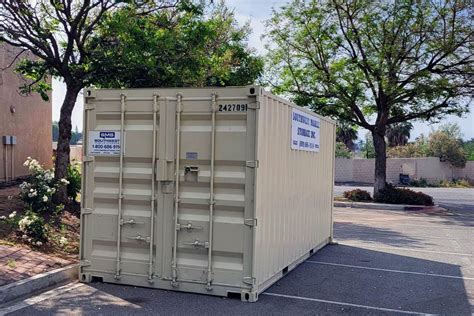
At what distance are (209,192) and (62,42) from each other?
6838 mm

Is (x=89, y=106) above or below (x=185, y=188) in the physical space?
above

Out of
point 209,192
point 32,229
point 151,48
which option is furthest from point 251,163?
point 151,48

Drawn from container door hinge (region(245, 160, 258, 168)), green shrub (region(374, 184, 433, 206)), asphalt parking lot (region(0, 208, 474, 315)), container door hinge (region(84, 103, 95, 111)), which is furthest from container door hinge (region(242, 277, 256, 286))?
green shrub (region(374, 184, 433, 206))

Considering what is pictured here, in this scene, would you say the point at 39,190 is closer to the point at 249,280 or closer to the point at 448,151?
the point at 249,280

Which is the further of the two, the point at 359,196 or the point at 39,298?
the point at 359,196

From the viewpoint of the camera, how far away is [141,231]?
7180 millimetres

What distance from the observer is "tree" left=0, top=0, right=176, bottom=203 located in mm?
10922

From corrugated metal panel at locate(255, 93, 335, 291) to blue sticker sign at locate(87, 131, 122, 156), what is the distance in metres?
2.04

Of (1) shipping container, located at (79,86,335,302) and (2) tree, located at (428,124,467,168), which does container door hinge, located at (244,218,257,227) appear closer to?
(1) shipping container, located at (79,86,335,302)

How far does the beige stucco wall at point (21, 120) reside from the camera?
16250 mm

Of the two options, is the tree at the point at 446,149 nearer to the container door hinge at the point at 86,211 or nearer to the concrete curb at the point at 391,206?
the concrete curb at the point at 391,206

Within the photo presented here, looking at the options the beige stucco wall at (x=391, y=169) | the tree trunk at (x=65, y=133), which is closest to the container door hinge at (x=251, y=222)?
the tree trunk at (x=65, y=133)

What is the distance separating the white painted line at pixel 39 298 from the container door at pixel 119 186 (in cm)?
31

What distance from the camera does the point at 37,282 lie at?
6.81m
